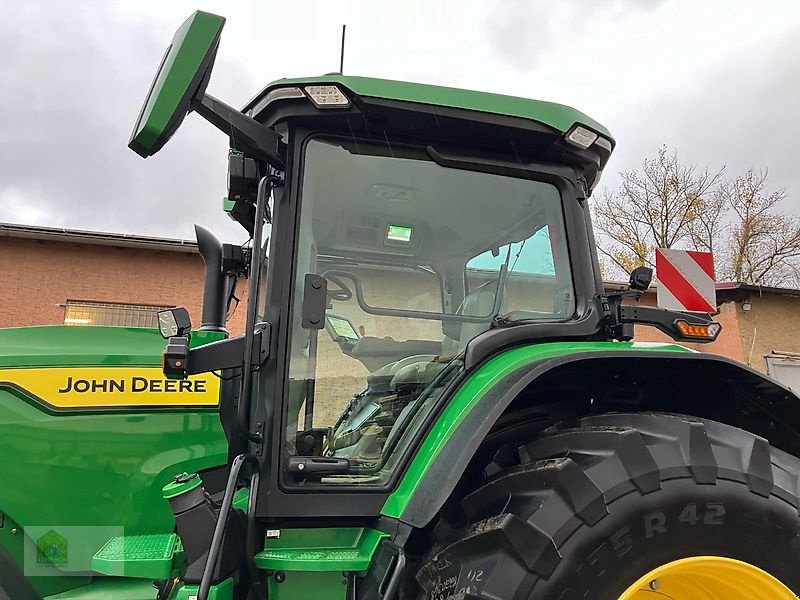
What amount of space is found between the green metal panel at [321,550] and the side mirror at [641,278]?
1.18 metres

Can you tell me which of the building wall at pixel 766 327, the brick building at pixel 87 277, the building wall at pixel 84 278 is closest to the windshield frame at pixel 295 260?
the building wall at pixel 84 278

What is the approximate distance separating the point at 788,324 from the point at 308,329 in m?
12.6

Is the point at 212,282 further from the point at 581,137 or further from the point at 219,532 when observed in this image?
the point at 581,137

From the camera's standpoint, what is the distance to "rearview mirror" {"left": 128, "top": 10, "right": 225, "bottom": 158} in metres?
1.55

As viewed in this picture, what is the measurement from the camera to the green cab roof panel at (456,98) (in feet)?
6.14

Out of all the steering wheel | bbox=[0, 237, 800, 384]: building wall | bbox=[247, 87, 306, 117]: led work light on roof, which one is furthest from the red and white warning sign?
bbox=[0, 237, 800, 384]: building wall

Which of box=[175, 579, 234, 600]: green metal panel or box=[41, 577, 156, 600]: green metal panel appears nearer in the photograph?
box=[175, 579, 234, 600]: green metal panel

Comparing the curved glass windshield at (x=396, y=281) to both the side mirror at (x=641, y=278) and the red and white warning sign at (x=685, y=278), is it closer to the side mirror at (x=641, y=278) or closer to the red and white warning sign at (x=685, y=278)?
the side mirror at (x=641, y=278)

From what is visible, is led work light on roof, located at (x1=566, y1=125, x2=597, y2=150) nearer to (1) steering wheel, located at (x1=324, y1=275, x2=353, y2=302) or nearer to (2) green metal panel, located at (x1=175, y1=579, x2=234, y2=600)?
(1) steering wheel, located at (x1=324, y1=275, x2=353, y2=302)

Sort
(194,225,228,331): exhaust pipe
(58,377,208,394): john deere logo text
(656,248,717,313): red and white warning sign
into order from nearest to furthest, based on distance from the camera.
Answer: (58,377,208,394): john deere logo text → (194,225,228,331): exhaust pipe → (656,248,717,313): red and white warning sign

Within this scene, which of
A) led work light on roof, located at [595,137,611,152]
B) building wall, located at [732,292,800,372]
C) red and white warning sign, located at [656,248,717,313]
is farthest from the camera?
building wall, located at [732,292,800,372]

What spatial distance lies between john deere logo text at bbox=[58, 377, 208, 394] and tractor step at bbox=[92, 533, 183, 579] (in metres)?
0.60

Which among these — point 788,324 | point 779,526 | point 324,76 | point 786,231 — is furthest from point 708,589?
point 786,231

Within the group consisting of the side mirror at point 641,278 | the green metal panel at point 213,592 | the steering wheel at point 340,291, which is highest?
the side mirror at point 641,278
